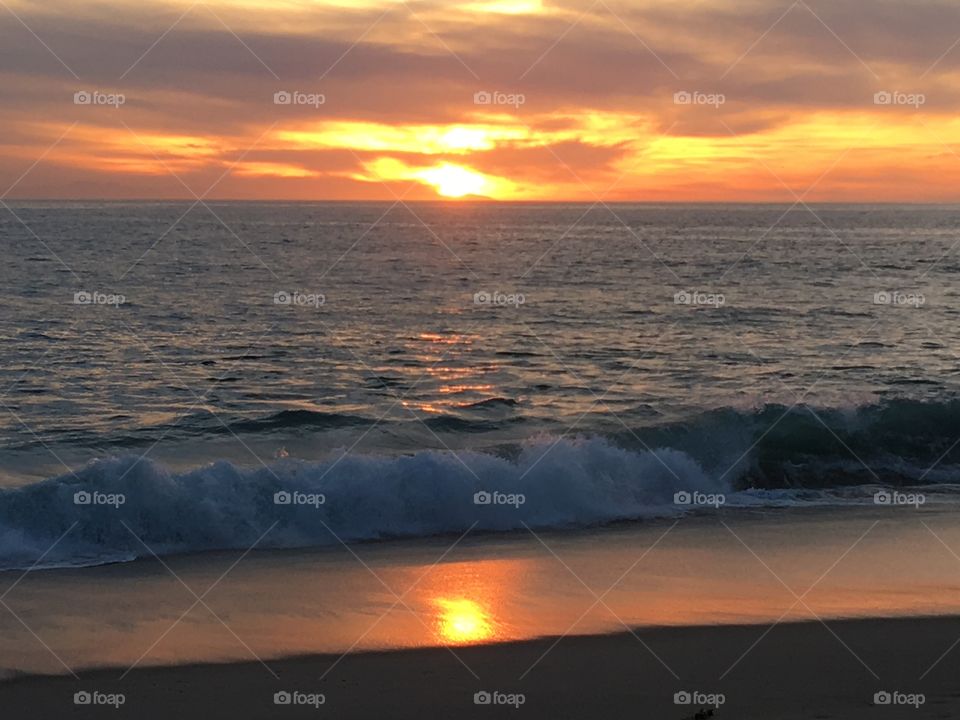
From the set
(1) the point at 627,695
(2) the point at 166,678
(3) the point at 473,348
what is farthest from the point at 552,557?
(3) the point at 473,348

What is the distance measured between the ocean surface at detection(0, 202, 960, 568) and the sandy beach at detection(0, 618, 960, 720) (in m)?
4.36

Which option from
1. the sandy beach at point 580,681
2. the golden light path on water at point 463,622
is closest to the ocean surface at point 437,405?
the golden light path on water at point 463,622

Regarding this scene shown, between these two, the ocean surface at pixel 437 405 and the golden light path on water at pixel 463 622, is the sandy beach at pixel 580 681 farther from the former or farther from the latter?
the ocean surface at pixel 437 405

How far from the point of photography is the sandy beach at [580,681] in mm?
7492

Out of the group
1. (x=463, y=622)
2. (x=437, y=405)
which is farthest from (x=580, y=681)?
(x=437, y=405)

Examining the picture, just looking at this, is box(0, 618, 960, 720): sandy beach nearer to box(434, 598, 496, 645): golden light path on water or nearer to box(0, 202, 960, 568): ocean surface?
box(434, 598, 496, 645): golden light path on water

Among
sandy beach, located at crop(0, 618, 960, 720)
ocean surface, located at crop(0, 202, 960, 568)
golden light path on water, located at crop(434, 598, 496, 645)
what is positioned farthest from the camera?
ocean surface, located at crop(0, 202, 960, 568)

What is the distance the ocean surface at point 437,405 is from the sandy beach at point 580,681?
4357 mm

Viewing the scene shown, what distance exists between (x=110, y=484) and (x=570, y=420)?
330 inches

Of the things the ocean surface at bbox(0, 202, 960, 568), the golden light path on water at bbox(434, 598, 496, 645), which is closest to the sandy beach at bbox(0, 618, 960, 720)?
the golden light path on water at bbox(434, 598, 496, 645)

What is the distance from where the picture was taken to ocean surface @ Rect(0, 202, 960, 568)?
13570 mm

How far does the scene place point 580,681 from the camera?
26.4 feet

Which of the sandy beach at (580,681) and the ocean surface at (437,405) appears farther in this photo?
the ocean surface at (437,405)

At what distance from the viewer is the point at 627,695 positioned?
781 cm
